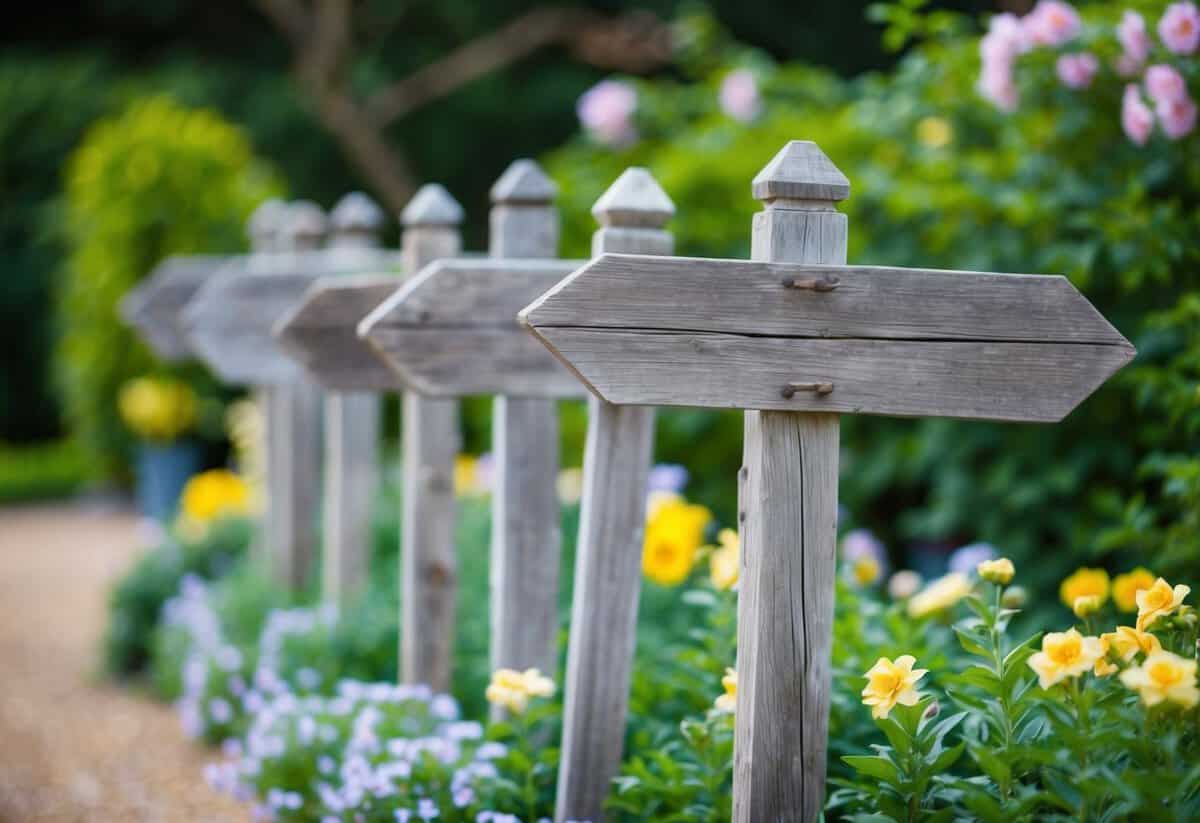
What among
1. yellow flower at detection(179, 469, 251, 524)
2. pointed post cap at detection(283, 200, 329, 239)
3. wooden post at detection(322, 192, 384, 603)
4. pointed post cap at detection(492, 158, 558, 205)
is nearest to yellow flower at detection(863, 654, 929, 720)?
pointed post cap at detection(492, 158, 558, 205)

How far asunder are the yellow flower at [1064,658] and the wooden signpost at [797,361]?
353 mm

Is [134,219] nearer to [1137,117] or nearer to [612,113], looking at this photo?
[612,113]

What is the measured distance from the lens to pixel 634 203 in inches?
88.4

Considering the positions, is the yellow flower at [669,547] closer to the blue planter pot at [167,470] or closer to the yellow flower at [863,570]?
the yellow flower at [863,570]

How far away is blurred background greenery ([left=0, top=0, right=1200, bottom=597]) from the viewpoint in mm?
3447

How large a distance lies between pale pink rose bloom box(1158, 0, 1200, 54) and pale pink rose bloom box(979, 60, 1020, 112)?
1.65 feet

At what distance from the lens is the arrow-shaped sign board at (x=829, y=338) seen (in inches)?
69.4

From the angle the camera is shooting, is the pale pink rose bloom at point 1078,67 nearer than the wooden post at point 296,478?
Yes

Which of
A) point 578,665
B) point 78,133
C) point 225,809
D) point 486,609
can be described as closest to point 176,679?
Result: point 225,809

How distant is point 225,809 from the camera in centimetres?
332

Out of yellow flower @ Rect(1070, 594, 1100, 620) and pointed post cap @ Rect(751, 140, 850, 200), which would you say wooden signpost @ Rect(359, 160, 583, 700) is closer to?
pointed post cap @ Rect(751, 140, 850, 200)

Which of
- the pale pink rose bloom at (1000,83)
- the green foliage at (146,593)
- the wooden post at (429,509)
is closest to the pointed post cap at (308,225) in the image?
the wooden post at (429,509)

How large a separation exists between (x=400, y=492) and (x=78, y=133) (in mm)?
8125

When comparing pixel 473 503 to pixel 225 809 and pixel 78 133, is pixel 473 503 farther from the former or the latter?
pixel 78 133
